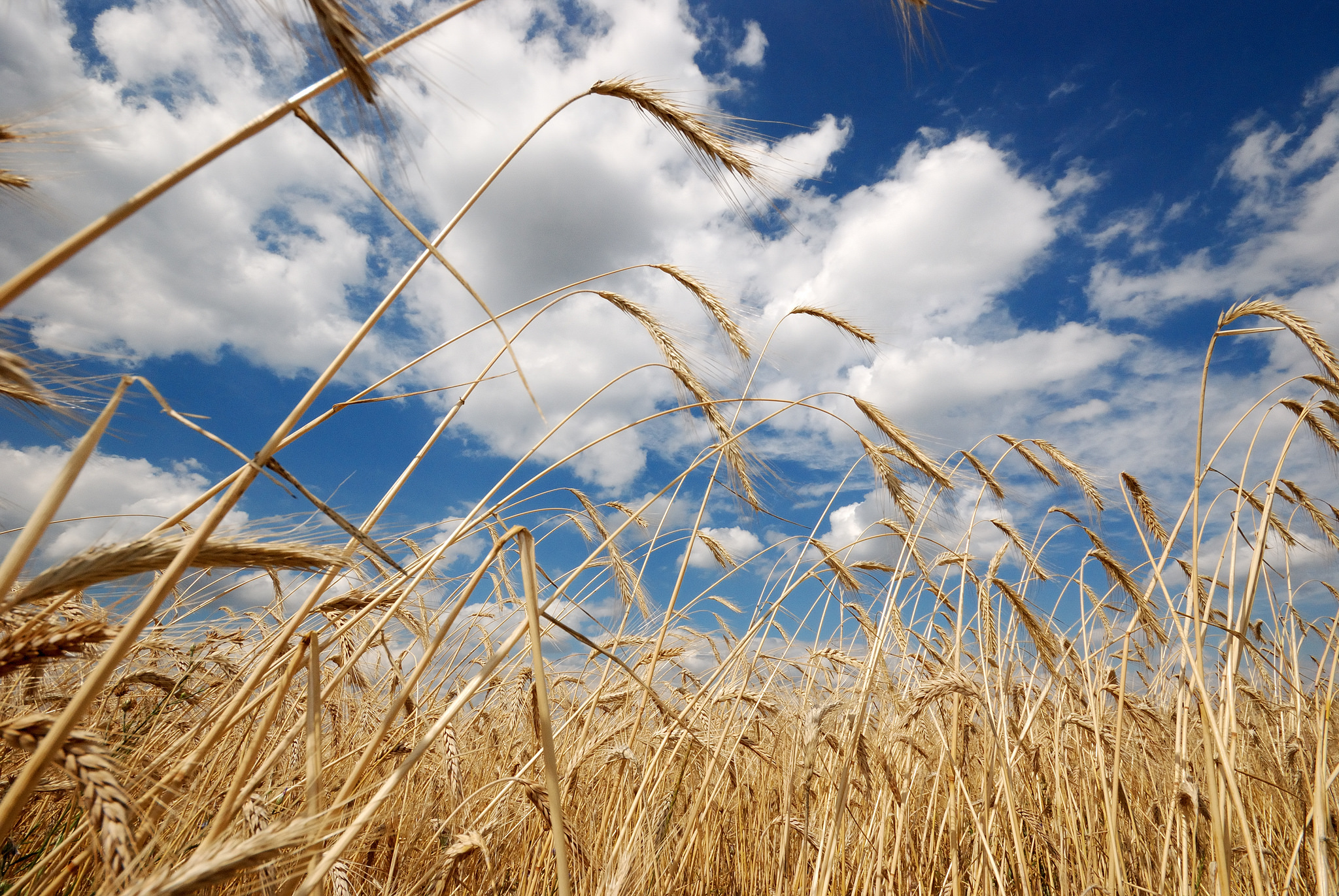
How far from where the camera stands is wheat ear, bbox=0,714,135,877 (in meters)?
0.84

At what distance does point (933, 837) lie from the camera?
2.43m

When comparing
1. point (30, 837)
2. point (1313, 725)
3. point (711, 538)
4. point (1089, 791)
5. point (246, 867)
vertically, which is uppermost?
point (1313, 725)

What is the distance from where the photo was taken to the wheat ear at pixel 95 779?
835mm

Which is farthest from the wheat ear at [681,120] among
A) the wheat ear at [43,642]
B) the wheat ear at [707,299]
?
the wheat ear at [43,642]

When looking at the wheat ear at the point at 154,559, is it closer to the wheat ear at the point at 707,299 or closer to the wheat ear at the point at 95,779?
the wheat ear at the point at 95,779

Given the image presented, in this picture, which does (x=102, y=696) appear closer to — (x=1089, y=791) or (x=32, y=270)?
(x=32, y=270)

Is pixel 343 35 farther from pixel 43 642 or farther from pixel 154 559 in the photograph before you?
pixel 43 642

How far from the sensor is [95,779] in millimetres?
882

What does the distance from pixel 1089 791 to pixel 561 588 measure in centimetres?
258

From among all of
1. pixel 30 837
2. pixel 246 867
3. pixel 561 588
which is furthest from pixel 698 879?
pixel 30 837

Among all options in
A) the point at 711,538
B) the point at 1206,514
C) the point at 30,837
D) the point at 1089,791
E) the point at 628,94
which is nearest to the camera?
the point at 628,94

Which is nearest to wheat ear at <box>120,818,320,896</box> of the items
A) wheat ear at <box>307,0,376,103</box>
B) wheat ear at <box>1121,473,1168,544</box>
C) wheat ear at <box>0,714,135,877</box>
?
wheat ear at <box>0,714,135,877</box>

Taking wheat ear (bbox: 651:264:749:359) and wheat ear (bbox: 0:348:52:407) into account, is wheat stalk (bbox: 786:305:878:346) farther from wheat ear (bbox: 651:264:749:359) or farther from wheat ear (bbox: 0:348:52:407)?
wheat ear (bbox: 0:348:52:407)

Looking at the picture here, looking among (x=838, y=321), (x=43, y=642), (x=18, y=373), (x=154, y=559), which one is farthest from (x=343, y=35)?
(x=838, y=321)
